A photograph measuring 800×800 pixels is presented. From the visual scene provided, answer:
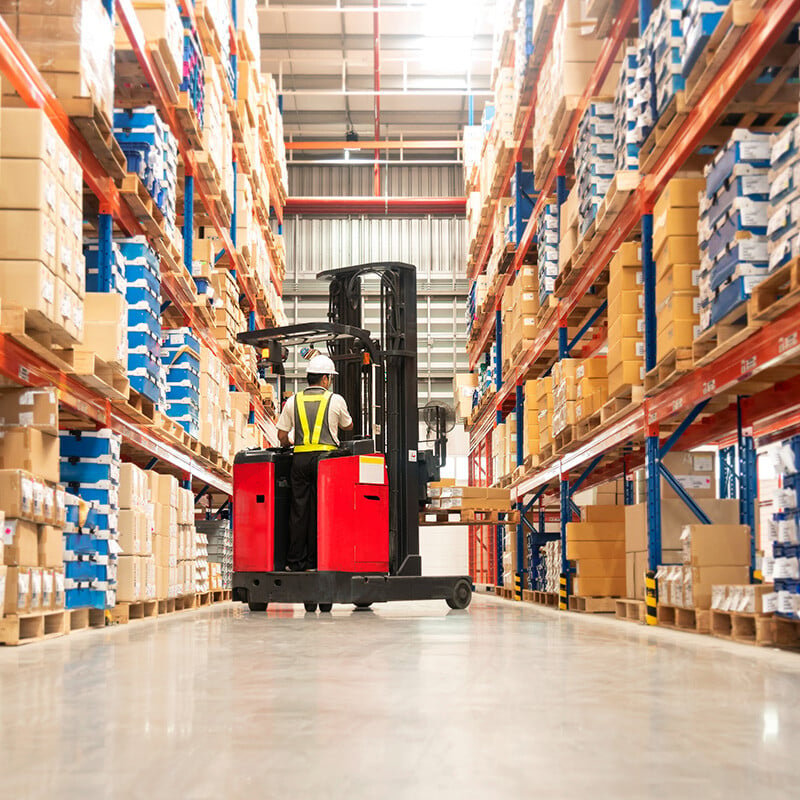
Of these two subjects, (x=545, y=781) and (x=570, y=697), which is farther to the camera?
(x=570, y=697)

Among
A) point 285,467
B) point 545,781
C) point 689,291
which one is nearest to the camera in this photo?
point 545,781

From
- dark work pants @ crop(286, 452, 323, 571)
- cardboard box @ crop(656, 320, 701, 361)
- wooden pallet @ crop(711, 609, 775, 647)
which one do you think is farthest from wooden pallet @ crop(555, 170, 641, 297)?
wooden pallet @ crop(711, 609, 775, 647)

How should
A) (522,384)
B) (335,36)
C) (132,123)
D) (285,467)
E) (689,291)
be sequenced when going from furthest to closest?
(335,36) → (522,384) → (285,467) → (132,123) → (689,291)

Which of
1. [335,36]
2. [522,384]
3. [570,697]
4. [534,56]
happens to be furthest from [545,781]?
[335,36]

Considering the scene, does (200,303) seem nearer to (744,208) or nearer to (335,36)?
(744,208)

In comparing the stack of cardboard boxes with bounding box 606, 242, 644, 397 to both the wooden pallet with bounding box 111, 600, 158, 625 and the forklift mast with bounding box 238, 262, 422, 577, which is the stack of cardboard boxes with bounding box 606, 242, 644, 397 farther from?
the wooden pallet with bounding box 111, 600, 158, 625

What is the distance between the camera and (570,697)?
311 cm

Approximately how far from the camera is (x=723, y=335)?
549 centimetres

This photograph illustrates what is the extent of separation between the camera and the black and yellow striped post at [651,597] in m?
6.73

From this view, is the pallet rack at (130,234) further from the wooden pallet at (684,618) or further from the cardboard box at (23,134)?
the wooden pallet at (684,618)

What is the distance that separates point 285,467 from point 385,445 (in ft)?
2.66

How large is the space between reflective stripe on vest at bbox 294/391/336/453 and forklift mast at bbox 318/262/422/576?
52cm

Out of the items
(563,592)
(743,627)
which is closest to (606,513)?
(563,592)

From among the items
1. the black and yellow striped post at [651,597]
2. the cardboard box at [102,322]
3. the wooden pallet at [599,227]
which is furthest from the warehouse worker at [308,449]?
the black and yellow striped post at [651,597]
